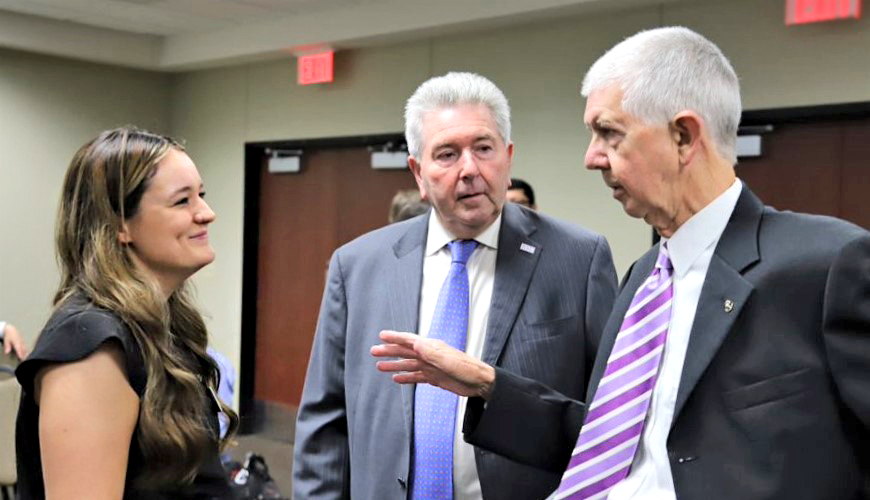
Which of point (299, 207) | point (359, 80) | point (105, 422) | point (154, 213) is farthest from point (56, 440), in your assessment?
point (299, 207)

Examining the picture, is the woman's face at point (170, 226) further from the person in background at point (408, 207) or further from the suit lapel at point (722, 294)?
the person in background at point (408, 207)

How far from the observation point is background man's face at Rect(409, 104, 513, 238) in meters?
1.74

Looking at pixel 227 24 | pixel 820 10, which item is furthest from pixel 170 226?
pixel 227 24

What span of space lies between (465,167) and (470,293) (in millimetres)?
258

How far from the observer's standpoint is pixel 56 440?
1.26 meters

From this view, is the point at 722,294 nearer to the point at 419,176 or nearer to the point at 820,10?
the point at 419,176

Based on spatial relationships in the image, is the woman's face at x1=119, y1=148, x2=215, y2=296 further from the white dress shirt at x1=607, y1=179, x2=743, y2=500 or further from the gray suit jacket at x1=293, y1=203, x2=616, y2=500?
the white dress shirt at x1=607, y1=179, x2=743, y2=500

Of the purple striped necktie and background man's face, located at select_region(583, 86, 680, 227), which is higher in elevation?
background man's face, located at select_region(583, 86, 680, 227)

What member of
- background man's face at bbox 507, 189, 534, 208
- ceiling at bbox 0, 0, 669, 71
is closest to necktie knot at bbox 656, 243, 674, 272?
background man's face at bbox 507, 189, 534, 208

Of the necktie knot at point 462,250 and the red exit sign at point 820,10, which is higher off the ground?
the red exit sign at point 820,10

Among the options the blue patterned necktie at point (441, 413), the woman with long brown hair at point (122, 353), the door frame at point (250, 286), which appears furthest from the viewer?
the door frame at point (250, 286)

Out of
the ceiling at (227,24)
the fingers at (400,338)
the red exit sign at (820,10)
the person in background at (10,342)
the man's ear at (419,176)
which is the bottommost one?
the person in background at (10,342)

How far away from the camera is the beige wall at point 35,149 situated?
6.12 m

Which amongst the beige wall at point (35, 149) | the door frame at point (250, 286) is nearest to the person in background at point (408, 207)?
the door frame at point (250, 286)
